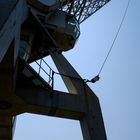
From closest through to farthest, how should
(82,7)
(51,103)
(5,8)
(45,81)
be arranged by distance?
(5,8) → (51,103) → (45,81) → (82,7)

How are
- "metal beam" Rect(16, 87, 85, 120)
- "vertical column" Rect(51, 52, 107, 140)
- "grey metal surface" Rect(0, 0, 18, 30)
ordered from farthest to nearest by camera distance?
1. "vertical column" Rect(51, 52, 107, 140)
2. "metal beam" Rect(16, 87, 85, 120)
3. "grey metal surface" Rect(0, 0, 18, 30)

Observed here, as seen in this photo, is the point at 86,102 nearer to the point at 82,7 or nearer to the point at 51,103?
the point at 51,103

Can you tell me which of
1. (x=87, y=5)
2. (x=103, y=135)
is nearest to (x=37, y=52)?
(x=103, y=135)

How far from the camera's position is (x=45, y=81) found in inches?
731

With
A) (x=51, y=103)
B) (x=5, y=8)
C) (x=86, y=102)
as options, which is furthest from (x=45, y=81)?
(x=5, y=8)

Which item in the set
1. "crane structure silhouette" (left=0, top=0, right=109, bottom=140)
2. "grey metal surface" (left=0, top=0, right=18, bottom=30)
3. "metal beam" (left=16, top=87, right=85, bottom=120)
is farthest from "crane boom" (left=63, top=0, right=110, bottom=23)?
"grey metal surface" (left=0, top=0, right=18, bottom=30)

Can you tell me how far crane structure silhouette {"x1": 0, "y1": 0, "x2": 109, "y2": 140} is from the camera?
53.7ft

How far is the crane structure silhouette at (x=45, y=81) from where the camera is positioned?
16.4m

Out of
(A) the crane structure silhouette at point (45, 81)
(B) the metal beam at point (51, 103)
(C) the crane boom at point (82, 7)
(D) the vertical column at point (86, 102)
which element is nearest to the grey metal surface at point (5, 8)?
(A) the crane structure silhouette at point (45, 81)

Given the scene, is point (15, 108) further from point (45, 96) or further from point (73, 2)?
point (73, 2)

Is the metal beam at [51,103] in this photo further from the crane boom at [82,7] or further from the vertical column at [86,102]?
the crane boom at [82,7]

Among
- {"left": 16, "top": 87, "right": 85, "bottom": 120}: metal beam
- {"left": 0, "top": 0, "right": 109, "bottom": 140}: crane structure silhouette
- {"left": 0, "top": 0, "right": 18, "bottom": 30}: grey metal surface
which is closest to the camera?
{"left": 0, "top": 0, "right": 18, "bottom": 30}: grey metal surface

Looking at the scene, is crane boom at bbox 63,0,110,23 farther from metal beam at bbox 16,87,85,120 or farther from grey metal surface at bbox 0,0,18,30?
grey metal surface at bbox 0,0,18,30

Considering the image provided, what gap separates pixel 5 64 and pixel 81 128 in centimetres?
767
